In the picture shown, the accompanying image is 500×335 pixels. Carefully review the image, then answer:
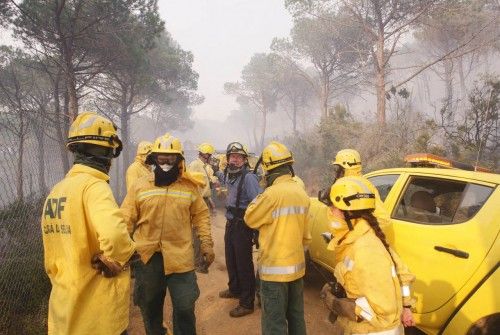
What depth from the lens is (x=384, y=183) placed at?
3.80 m

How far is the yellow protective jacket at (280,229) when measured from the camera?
2.76 metres

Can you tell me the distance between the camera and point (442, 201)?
3316mm

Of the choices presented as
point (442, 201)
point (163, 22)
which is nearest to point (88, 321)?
point (442, 201)

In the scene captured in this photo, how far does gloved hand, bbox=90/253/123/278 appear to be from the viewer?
1.79 meters

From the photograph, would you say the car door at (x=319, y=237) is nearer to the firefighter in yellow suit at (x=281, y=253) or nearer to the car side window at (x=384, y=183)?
the car side window at (x=384, y=183)

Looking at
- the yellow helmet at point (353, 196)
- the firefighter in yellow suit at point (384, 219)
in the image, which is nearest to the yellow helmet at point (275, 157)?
the firefighter in yellow suit at point (384, 219)

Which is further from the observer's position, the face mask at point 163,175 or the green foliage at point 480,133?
the green foliage at point 480,133

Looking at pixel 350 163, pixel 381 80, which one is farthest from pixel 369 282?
pixel 381 80

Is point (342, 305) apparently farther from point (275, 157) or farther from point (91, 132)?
point (91, 132)

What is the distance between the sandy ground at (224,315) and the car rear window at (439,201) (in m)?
1.64

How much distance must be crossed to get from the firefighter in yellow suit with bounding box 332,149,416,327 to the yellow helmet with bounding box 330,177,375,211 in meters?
0.06

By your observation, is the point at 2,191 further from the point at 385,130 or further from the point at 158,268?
the point at 385,130

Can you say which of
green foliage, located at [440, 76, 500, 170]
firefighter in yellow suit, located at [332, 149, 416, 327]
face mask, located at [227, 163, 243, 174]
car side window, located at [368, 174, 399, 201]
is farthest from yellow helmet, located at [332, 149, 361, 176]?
green foliage, located at [440, 76, 500, 170]

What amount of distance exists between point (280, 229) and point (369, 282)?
3.61 ft
